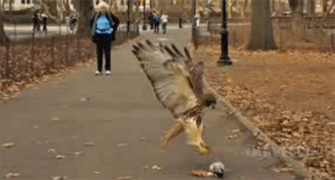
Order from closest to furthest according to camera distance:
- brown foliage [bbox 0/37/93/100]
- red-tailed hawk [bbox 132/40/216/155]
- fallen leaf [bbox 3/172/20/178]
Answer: red-tailed hawk [bbox 132/40/216/155] < fallen leaf [bbox 3/172/20/178] < brown foliage [bbox 0/37/93/100]

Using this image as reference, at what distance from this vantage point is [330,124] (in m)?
11.5

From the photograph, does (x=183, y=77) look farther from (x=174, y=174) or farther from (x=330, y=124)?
(x=330, y=124)

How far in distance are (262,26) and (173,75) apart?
2632 cm

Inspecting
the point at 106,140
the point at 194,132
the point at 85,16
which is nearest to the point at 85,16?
the point at 85,16

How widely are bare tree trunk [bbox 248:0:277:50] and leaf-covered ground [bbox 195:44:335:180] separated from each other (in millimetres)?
4523

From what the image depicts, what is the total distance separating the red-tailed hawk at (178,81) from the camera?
7.45 meters

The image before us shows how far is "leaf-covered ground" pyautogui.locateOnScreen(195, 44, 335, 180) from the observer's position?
9445 millimetres

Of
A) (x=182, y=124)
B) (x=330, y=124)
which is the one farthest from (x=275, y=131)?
(x=182, y=124)

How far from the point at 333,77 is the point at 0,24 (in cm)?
1525

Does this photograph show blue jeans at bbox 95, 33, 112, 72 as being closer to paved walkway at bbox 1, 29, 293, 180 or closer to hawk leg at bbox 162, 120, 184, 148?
paved walkway at bbox 1, 29, 293, 180

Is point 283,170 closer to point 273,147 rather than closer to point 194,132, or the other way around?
point 194,132

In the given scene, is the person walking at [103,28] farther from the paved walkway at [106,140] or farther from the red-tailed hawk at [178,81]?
the red-tailed hawk at [178,81]

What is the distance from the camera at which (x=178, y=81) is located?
24.7 feet

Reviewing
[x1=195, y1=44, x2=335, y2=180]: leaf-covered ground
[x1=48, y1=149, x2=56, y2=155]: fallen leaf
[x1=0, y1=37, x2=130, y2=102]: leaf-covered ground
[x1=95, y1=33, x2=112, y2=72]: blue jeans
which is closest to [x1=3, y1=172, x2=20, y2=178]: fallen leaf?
[x1=48, y1=149, x2=56, y2=155]: fallen leaf
